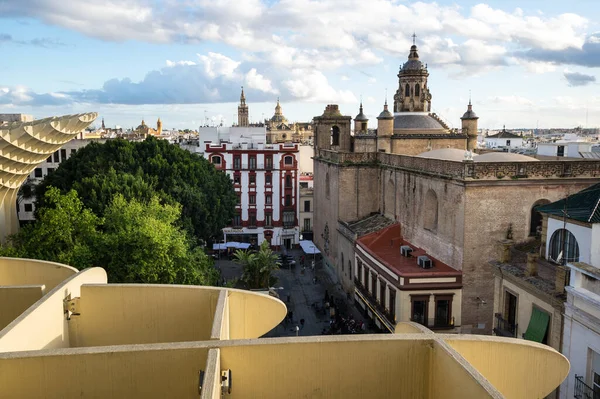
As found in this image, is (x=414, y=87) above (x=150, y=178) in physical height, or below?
above

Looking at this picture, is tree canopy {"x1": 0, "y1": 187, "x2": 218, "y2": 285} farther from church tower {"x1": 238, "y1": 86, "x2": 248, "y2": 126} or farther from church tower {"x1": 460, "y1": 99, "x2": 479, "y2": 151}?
church tower {"x1": 238, "y1": 86, "x2": 248, "y2": 126}

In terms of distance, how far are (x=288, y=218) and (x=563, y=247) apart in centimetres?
4033

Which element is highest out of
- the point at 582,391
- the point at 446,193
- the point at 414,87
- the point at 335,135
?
the point at 414,87

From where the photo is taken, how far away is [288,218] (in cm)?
6094

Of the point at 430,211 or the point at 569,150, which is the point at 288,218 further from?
the point at 569,150

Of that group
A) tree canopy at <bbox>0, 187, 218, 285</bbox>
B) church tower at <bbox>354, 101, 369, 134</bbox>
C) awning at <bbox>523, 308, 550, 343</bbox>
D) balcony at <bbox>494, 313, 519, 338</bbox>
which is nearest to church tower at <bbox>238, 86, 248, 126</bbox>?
church tower at <bbox>354, 101, 369, 134</bbox>

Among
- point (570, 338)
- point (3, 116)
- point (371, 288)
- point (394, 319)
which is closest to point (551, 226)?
point (570, 338)

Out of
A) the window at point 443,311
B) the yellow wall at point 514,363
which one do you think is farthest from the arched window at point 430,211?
the yellow wall at point 514,363

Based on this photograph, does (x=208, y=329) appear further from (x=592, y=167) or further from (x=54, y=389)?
(x=592, y=167)

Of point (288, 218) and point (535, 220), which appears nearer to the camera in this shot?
point (535, 220)

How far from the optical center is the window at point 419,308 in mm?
30125

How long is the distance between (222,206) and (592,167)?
27412 millimetres

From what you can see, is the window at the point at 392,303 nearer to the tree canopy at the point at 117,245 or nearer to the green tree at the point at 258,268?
the green tree at the point at 258,268

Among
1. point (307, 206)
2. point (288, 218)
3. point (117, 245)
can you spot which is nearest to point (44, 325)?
point (117, 245)
